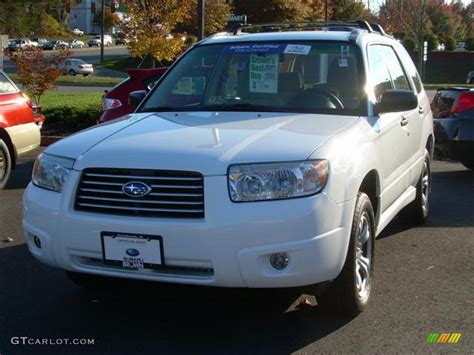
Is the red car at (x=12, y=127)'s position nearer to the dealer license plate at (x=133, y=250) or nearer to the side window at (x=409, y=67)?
the side window at (x=409, y=67)

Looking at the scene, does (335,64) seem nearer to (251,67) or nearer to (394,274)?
(251,67)

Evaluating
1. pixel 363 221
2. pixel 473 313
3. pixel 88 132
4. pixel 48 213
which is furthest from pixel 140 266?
pixel 473 313

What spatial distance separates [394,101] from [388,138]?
319 mm

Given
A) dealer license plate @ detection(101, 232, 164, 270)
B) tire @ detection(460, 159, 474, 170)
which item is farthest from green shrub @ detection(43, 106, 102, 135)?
dealer license plate @ detection(101, 232, 164, 270)

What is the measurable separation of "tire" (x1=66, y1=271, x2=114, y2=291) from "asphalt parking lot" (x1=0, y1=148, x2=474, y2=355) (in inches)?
2.0

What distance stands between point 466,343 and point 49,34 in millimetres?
82461

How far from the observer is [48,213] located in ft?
12.8

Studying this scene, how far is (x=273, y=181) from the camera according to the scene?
11.9 ft

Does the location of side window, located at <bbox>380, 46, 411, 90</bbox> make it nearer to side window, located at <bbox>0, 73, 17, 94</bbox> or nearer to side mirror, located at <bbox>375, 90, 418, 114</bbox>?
side mirror, located at <bbox>375, 90, 418, 114</bbox>

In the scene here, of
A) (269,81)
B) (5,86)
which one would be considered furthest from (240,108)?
(5,86)

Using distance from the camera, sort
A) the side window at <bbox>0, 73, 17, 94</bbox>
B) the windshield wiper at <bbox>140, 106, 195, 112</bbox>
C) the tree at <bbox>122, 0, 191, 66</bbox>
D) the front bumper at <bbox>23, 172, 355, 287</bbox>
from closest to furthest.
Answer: the front bumper at <bbox>23, 172, 355, 287</bbox>
the windshield wiper at <bbox>140, 106, 195, 112</bbox>
the side window at <bbox>0, 73, 17, 94</bbox>
the tree at <bbox>122, 0, 191, 66</bbox>

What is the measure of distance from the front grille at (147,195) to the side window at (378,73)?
1.98m

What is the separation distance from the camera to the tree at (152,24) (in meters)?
18.0

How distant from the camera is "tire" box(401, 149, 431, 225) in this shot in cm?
655
